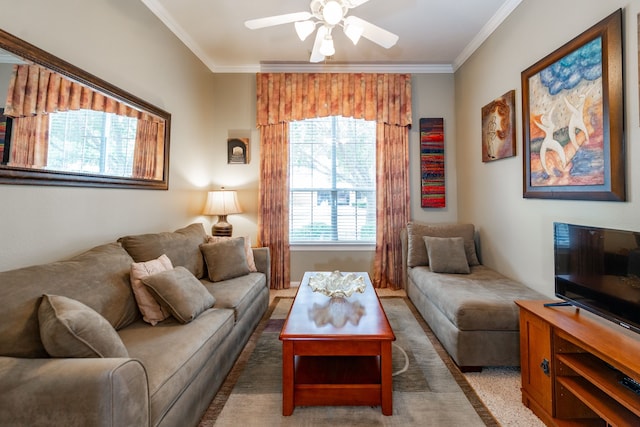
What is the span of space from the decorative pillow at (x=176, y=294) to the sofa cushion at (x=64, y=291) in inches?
6.7

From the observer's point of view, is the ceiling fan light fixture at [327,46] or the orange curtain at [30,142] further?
the ceiling fan light fixture at [327,46]

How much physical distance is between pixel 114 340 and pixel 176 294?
57 cm

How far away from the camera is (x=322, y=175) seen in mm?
4031

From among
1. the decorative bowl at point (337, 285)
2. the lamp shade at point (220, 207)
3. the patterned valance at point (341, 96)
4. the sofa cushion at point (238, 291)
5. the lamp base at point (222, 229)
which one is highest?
the patterned valance at point (341, 96)

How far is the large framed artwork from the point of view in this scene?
1699 millimetres

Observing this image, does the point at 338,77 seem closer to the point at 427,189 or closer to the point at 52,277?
the point at 427,189

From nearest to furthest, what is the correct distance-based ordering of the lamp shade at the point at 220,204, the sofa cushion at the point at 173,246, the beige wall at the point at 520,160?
the beige wall at the point at 520,160
the sofa cushion at the point at 173,246
the lamp shade at the point at 220,204

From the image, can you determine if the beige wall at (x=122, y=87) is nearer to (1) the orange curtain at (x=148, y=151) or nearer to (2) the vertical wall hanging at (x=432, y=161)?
(1) the orange curtain at (x=148, y=151)

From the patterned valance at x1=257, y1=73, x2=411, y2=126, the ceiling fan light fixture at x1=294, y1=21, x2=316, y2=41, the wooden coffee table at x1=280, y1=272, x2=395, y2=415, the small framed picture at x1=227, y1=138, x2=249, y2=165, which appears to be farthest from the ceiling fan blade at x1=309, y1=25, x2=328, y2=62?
the wooden coffee table at x1=280, y1=272, x2=395, y2=415

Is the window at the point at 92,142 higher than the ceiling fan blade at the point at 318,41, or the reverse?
the ceiling fan blade at the point at 318,41

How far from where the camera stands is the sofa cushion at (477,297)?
6.50 ft

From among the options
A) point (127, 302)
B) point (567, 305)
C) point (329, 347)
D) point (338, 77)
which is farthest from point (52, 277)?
point (338, 77)

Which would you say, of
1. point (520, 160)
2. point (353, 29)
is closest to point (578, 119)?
point (520, 160)

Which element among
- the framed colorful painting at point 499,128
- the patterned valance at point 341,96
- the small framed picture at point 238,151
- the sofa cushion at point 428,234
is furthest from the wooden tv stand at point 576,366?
the small framed picture at point 238,151
